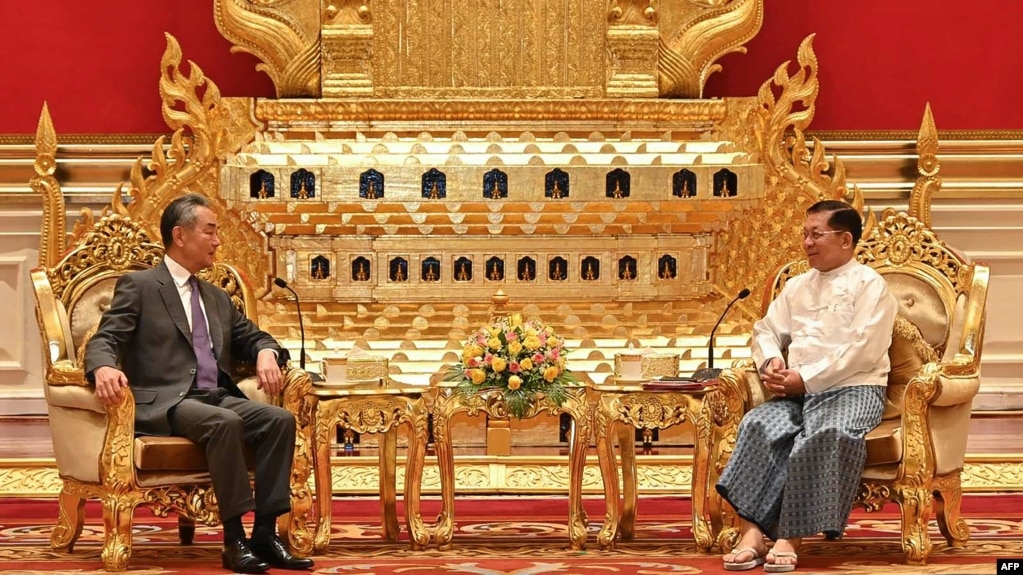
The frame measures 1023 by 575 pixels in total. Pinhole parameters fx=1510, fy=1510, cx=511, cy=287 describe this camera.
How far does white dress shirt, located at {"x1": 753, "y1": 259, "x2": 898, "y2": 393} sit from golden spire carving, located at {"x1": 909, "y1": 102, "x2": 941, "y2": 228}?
1.78m

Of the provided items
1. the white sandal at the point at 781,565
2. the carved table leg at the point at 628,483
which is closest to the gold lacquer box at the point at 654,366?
the carved table leg at the point at 628,483

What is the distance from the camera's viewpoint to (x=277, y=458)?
4910mm

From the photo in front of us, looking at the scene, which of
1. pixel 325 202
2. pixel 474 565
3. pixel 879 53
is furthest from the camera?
pixel 879 53

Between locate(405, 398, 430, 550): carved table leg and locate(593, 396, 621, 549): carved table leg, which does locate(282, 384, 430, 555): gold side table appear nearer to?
locate(405, 398, 430, 550): carved table leg

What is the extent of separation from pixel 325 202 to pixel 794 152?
2140mm

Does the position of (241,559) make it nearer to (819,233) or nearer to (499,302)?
(499,302)

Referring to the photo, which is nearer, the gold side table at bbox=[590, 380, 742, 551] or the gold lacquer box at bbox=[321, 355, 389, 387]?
the gold side table at bbox=[590, 380, 742, 551]

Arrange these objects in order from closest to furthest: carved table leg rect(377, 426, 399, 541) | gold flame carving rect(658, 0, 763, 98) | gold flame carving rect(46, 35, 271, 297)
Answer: carved table leg rect(377, 426, 399, 541), gold flame carving rect(46, 35, 271, 297), gold flame carving rect(658, 0, 763, 98)

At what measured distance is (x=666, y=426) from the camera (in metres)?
5.31

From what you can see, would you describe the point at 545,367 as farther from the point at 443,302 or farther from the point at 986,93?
the point at 986,93


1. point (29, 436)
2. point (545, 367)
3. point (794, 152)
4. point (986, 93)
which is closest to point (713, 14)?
point (794, 152)

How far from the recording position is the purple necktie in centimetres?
514

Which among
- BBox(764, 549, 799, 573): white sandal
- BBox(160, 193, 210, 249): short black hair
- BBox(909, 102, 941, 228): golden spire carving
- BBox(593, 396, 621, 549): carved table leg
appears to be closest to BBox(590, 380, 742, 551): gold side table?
BBox(593, 396, 621, 549): carved table leg

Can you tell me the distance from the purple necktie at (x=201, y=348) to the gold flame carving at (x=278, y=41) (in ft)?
6.24
